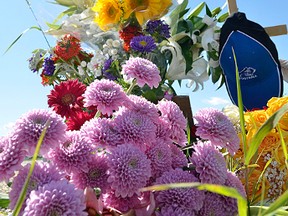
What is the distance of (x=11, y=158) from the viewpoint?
0.43m

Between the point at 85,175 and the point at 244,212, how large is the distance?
166 millimetres

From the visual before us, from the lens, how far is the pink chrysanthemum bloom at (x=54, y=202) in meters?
0.37

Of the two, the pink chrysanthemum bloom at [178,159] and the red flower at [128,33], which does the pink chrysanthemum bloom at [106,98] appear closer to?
the pink chrysanthemum bloom at [178,159]

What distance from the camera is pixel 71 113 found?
643mm

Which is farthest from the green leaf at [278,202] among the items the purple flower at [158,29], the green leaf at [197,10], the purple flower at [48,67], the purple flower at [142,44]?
the green leaf at [197,10]

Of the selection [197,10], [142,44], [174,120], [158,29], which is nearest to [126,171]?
[174,120]

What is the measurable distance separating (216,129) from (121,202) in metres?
0.14

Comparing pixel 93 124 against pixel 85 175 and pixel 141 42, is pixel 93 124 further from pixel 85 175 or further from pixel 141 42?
pixel 141 42

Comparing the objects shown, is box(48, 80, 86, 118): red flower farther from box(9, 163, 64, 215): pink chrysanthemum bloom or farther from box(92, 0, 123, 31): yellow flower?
box(92, 0, 123, 31): yellow flower

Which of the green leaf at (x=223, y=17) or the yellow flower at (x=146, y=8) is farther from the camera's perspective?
the green leaf at (x=223, y=17)

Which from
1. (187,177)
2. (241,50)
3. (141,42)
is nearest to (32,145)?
(187,177)

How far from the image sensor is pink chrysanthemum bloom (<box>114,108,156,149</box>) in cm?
48

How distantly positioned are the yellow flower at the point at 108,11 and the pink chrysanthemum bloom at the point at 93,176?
3.23 ft

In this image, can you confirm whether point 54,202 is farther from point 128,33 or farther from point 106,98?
point 128,33
